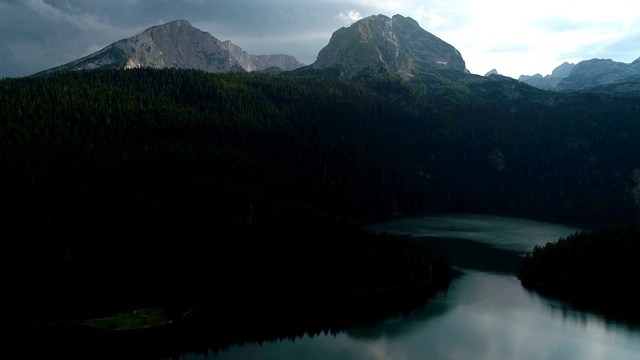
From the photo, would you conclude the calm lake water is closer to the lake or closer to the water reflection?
the water reflection

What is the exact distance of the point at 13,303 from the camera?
473 ft

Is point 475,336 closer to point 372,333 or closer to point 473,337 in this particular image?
point 473,337

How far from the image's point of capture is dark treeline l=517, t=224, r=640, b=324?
154 m

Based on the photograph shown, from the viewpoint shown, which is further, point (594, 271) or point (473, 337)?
point (594, 271)

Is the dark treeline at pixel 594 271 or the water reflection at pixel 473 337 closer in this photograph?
the water reflection at pixel 473 337

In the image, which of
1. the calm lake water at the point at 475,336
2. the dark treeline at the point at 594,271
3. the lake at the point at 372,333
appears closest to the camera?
the calm lake water at the point at 475,336

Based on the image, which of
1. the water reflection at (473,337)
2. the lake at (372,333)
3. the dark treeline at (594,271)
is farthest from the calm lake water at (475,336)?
the dark treeline at (594,271)

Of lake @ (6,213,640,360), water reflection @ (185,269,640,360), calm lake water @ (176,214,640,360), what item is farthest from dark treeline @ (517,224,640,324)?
water reflection @ (185,269,640,360)

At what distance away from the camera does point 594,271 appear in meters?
163

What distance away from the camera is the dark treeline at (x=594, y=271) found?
154125 mm

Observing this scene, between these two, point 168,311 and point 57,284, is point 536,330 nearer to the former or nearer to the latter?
point 168,311

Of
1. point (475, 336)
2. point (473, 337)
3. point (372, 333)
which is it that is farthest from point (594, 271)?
point (372, 333)

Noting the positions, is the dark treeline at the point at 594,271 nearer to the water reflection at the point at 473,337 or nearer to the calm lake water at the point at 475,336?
the calm lake water at the point at 475,336

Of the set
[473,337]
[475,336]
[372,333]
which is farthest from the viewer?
[372,333]
